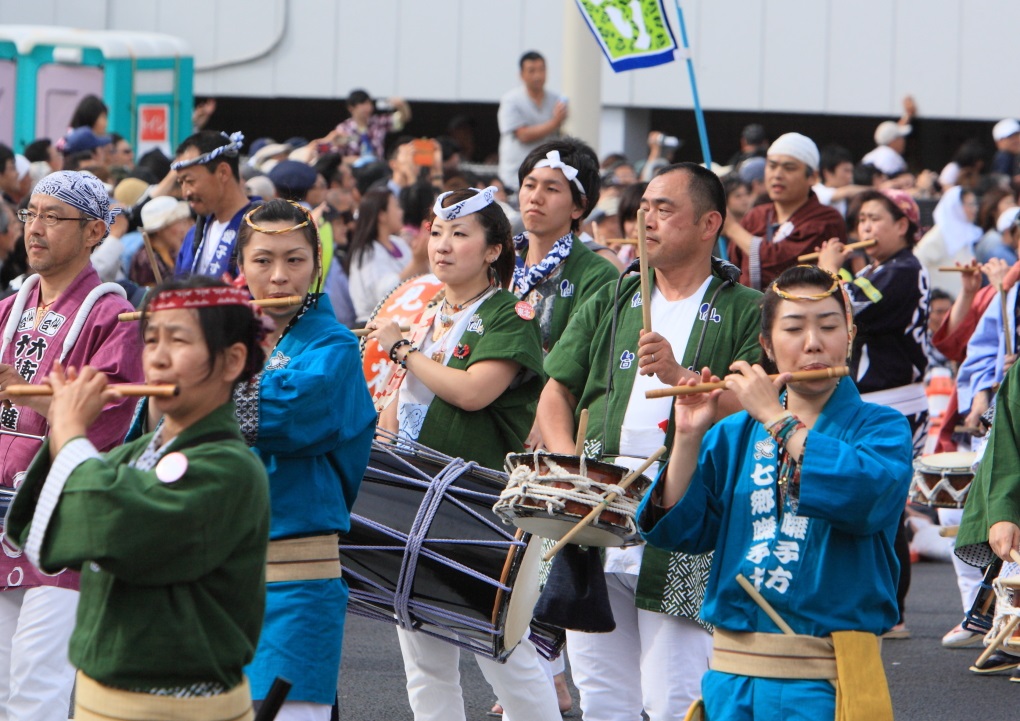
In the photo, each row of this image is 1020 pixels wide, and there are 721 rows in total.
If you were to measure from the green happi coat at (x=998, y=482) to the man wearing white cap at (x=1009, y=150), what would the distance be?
958cm

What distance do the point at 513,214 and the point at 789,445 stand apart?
15.4 ft

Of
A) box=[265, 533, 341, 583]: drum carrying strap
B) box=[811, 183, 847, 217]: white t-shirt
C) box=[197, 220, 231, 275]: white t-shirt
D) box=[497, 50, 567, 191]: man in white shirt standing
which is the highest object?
box=[497, 50, 567, 191]: man in white shirt standing

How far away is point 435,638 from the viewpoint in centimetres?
480

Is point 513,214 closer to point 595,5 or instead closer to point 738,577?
point 595,5

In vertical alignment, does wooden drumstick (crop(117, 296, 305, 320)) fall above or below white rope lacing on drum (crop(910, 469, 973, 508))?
above

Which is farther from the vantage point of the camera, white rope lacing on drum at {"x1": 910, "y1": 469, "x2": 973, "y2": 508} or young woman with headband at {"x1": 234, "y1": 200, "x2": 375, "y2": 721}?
white rope lacing on drum at {"x1": 910, "y1": 469, "x2": 973, "y2": 508}

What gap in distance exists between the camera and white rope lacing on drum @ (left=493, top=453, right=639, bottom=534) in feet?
13.0

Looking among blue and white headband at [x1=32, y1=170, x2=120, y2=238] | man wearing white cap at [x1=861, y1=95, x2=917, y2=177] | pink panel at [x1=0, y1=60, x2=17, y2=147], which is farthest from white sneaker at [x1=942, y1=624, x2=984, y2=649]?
pink panel at [x1=0, y1=60, x2=17, y2=147]

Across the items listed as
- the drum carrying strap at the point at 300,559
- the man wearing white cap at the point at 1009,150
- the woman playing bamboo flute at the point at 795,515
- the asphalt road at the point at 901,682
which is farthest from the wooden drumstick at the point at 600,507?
the man wearing white cap at the point at 1009,150

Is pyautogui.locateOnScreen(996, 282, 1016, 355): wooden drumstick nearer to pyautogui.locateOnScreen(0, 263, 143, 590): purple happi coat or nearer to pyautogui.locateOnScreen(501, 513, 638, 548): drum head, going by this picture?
pyautogui.locateOnScreen(501, 513, 638, 548): drum head

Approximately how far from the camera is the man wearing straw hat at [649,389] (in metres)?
4.24

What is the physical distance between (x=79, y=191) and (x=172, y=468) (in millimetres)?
1815

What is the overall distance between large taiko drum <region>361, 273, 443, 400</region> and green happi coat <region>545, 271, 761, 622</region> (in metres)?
0.65

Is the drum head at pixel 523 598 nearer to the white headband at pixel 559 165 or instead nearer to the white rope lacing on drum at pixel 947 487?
the white headband at pixel 559 165
